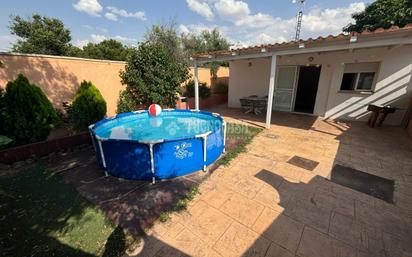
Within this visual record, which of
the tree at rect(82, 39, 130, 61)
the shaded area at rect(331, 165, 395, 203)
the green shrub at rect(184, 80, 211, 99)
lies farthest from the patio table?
the tree at rect(82, 39, 130, 61)

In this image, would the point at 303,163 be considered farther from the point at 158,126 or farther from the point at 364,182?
the point at 158,126

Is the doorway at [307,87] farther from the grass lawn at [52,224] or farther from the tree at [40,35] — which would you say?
the tree at [40,35]

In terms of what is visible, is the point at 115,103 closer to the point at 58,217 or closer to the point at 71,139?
the point at 71,139

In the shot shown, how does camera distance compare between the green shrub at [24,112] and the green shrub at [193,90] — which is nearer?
the green shrub at [24,112]

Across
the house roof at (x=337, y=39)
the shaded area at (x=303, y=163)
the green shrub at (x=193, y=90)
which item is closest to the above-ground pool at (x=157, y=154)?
the shaded area at (x=303, y=163)

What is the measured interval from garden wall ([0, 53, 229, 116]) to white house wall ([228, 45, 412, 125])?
26.4ft

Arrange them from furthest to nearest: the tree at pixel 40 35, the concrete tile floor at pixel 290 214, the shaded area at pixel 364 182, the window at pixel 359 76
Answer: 1. the tree at pixel 40 35
2. the window at pixel 359 76
3. the shaded area at pixel 364 182
4. the concrete tile floor at pixel 290 214

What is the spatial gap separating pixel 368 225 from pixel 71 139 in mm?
8034

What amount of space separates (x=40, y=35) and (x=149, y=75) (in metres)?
24.4

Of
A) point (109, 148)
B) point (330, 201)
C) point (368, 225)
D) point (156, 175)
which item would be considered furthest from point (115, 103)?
point (368, 225)

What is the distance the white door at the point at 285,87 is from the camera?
9.82m

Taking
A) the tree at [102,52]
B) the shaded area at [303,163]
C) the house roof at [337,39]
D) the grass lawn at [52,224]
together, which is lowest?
the grass lawn at [52,224]

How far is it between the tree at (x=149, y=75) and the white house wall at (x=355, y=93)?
5407mm

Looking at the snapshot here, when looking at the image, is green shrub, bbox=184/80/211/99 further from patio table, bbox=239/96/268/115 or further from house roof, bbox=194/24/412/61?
house roof, bbox=194/24/412/61
